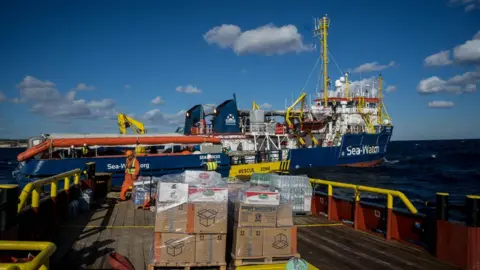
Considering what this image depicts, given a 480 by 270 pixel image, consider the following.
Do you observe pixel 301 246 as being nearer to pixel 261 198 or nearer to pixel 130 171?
pixel 261 198

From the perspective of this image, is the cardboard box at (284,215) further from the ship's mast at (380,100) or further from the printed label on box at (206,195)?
the ship's mast at (380,100)

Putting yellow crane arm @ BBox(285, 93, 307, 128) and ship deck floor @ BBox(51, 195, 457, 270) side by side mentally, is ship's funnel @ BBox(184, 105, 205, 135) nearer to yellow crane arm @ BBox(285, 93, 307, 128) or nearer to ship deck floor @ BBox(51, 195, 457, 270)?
yellow crane arm @ BBox(285, 93, 307, 128)

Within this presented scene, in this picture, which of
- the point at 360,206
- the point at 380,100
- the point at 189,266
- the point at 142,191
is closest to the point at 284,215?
the point at 189,266

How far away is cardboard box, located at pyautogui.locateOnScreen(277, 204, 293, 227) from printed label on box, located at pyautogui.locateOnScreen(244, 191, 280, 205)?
12 cm

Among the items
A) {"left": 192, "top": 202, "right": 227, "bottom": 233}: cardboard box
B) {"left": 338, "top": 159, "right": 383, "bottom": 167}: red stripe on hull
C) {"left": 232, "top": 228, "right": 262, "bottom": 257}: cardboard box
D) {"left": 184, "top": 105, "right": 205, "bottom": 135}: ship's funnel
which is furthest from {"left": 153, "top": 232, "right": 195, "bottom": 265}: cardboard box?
{"left": 338, "top": 159, "right": 383, "bottom": 167}: red stripe on hull

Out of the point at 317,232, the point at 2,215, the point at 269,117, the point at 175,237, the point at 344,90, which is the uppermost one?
the point at 344,90

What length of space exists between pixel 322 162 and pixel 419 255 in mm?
23332

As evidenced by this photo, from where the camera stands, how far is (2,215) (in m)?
4.30

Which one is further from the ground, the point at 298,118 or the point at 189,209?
the point at 298,118

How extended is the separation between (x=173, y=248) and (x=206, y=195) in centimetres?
82

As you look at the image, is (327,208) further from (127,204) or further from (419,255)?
(127,204)

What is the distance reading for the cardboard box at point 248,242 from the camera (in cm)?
486

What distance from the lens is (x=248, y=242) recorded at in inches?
193

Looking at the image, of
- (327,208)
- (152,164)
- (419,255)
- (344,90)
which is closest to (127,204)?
(327,208)
